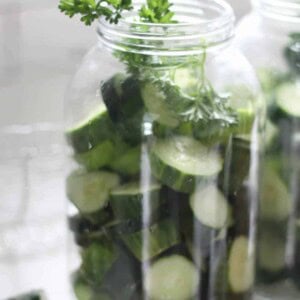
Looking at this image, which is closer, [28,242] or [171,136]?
[171,136]

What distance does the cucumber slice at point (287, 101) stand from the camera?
2.31 feet

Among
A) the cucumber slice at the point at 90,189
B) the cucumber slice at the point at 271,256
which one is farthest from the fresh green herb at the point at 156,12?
the cucumber slice at the point at 271,256

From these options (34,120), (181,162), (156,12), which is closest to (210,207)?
(181,162)

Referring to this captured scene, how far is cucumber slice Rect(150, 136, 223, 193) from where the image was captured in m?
0.56

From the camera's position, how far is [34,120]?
34.6 inches

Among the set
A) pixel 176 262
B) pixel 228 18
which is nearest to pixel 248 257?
pixel 176 262

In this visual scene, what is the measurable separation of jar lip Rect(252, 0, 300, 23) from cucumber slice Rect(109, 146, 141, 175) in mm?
218

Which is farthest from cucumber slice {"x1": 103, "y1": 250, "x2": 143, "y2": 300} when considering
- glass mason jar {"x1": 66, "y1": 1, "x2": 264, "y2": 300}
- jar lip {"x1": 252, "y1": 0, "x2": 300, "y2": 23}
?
jar lip {"x1": 252, "y1": 0, "x2": 300, "y2": 23}

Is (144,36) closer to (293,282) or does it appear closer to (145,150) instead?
(145,150)

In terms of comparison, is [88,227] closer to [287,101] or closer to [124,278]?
[124,278]

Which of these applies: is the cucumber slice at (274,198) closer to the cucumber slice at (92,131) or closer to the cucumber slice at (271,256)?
the cucumber slice at (271,256)

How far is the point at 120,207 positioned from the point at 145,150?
0.14ft

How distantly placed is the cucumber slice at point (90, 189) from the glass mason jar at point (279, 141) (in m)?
0.18

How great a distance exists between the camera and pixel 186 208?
576 millimetres
